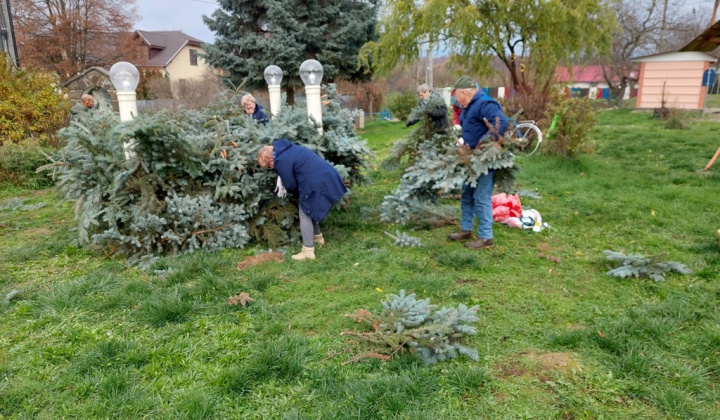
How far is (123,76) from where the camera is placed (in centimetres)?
515

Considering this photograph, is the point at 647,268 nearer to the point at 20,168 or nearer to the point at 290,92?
the point at 20,168

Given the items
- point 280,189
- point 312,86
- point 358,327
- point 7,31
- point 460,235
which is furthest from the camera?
point 7,31

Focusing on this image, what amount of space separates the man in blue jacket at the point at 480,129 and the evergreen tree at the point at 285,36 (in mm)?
11218

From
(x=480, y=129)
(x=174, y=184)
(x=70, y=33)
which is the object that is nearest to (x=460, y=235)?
(x=480, y=129)

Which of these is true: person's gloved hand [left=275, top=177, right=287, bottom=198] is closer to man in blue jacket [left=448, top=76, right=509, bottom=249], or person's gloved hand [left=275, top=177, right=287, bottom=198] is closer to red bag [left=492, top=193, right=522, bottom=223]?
man in blue jacket [left=448, top=76, right=509, bottom=249]

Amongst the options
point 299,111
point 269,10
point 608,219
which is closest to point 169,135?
point 299,111

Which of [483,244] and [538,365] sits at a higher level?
[483,244]

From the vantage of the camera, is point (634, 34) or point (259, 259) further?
point (634, 34)

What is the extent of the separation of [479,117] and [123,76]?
397cm

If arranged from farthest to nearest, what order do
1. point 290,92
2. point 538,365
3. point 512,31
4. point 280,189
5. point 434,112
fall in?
point 290,92 → point 512,31 → point 434,112 → point 280,189 → point 538,365

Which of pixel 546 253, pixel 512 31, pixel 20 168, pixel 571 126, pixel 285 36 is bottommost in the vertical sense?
pixel 546 253

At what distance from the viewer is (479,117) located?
5.00 meters

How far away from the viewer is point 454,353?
10.1 ft

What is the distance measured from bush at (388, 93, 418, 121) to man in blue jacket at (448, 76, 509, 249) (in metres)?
18.2
